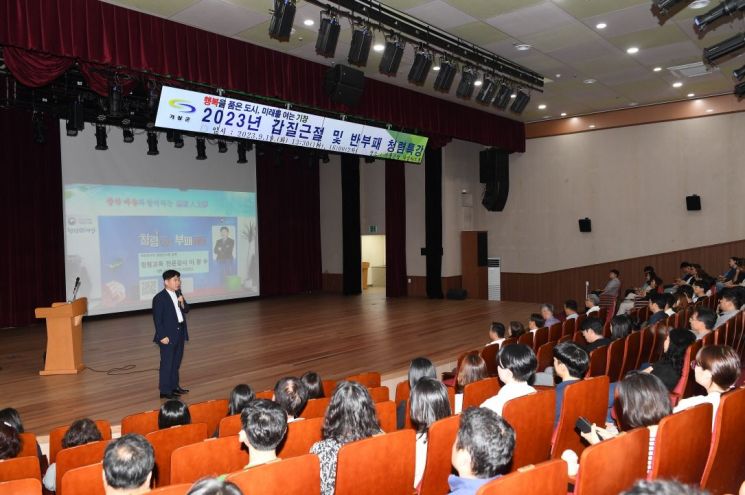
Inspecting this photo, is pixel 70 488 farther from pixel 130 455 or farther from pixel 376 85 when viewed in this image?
pixel 376 85

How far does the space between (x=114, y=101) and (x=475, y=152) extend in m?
9.74

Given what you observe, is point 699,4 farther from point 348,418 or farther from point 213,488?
point 213,488

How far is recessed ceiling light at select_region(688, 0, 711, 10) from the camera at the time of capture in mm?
6305

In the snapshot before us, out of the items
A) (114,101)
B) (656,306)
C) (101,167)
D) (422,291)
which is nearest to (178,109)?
(114,101)

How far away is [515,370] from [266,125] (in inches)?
212

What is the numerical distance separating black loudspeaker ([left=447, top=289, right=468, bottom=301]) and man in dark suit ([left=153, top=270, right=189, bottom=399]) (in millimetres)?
8509

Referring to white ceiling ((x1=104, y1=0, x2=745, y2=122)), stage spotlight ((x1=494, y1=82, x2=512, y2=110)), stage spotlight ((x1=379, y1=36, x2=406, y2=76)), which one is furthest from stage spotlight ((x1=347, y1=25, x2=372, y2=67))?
stage spotlight ((x1=494, y1=82, x2=512, y2=110))

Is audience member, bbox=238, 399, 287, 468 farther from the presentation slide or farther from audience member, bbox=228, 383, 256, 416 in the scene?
the presentation slide

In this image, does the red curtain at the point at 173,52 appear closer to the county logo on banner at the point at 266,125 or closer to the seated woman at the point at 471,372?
the county logo on banner at the point at 266,125

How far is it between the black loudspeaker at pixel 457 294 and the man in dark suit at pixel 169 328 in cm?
851

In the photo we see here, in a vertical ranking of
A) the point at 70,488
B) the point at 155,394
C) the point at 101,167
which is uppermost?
the point at 101,167

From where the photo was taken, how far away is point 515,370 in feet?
10.0

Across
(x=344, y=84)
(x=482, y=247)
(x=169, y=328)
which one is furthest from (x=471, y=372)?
(x=482, y=247)

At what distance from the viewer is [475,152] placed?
1445 cm
